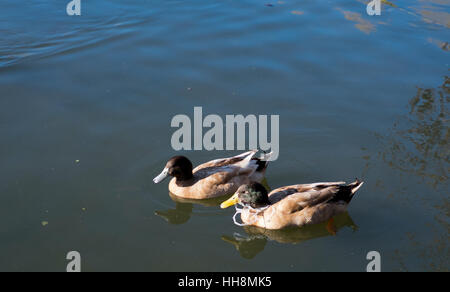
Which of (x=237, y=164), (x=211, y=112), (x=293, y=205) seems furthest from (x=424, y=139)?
(x=211, y=112)

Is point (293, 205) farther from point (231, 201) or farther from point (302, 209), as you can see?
point (231, 201)

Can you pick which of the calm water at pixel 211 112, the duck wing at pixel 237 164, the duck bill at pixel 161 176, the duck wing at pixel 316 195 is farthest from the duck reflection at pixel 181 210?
the duck wing at pixel 316 195

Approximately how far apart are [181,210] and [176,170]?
660 mm

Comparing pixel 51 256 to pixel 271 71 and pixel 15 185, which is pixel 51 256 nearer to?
Answer: pixel 15 185

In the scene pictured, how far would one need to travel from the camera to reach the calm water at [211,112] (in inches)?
294

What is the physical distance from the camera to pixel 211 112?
10422mm

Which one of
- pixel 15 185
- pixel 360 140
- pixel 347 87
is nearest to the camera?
pixel 15 185

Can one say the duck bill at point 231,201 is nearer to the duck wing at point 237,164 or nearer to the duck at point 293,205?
the duck at point 293,205

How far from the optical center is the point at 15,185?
27.5 ft

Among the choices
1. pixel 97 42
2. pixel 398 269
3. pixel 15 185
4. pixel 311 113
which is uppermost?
pixel 97 42

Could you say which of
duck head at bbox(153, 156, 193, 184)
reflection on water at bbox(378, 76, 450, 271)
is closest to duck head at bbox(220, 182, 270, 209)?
duck head at bbox(153, 156, 193, 184)

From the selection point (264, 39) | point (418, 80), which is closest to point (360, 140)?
point (418, 80)

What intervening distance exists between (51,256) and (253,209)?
2.98 m

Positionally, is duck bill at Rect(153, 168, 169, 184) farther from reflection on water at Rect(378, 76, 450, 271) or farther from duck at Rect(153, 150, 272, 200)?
reflection on water at Rect(378, 76, 450, 271)
